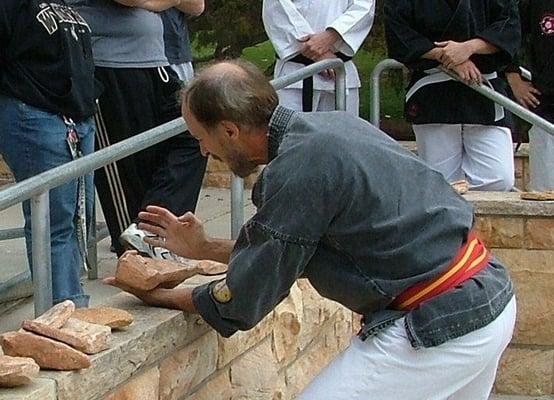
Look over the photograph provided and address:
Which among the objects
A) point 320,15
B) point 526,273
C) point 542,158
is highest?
point 320,15

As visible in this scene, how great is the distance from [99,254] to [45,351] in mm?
2737

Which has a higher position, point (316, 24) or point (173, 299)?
point (316, 24)

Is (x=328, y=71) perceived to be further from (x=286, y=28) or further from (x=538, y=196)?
(x=538, y=196)

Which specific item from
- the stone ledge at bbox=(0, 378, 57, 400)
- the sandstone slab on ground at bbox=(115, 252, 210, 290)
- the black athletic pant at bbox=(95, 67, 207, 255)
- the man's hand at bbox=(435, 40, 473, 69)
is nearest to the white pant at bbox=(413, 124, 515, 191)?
the man's hand at bbox=(435, 40, 473, 69)

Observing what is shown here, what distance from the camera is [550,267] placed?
17.7ft

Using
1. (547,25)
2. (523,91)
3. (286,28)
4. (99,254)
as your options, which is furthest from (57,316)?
(523,91)

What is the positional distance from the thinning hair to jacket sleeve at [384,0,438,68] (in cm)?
264

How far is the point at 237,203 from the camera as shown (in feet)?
12.9

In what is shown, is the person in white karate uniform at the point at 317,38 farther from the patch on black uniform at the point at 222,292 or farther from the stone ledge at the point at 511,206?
the patch on black uniform at the point at 222,292

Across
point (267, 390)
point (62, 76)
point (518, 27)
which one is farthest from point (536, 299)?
point (62, 76)

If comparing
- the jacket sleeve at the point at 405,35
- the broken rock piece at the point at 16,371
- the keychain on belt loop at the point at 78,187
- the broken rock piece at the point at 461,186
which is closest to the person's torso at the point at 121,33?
the keychain on belt loop at the point at 78,187

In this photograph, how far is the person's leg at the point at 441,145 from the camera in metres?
5.44

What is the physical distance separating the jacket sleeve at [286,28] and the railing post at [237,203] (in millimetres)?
1634

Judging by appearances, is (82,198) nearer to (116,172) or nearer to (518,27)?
(116,172)
